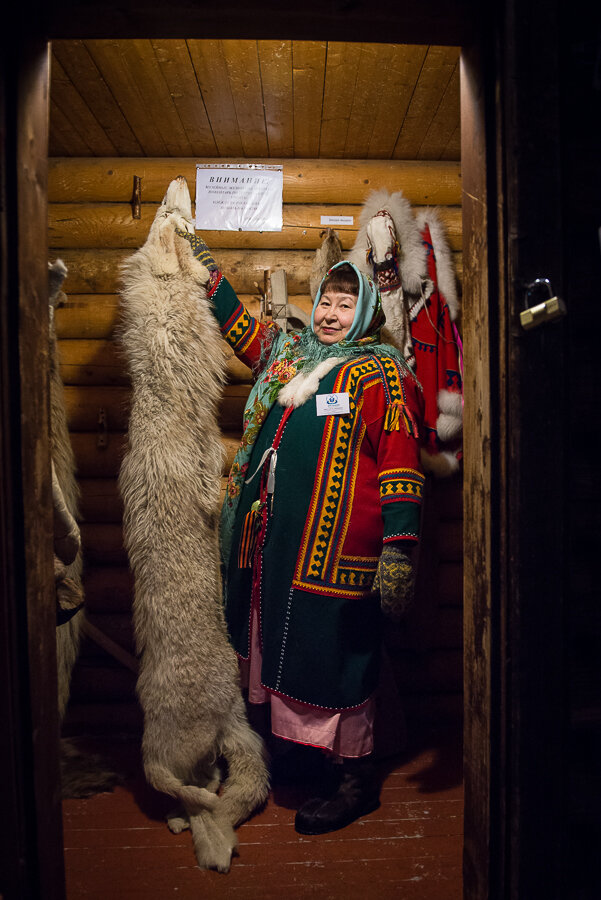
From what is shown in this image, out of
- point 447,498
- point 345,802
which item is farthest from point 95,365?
point 345,802

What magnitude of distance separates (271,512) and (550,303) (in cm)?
116

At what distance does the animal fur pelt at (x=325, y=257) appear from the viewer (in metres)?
2.29

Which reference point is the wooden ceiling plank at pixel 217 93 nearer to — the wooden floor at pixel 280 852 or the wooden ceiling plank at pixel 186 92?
the wooden ceiling plank at pixel 186 92

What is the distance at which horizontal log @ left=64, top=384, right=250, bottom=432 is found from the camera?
2504mm

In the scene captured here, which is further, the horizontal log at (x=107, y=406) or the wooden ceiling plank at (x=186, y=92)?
the horizontal log at (x=107, y=406)

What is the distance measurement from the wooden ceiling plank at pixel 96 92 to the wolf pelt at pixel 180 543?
1.66 feet

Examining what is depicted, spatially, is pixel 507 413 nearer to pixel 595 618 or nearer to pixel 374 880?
pixel 595 618

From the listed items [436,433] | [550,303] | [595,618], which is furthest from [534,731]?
[436,433]

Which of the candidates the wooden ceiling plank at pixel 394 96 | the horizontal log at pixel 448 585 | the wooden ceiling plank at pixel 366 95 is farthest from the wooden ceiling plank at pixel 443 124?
the horizontal log at pixel 448 585

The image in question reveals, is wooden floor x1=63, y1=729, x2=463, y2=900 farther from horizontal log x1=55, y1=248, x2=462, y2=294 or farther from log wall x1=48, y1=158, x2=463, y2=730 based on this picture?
horizontal log x1=55, y1=248, x2=462, y2=294

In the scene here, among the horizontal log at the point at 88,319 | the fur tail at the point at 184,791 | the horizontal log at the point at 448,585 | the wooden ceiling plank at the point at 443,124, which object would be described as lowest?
the fur tail at the point at 184,791

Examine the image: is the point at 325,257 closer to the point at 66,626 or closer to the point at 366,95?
the point at 366,95

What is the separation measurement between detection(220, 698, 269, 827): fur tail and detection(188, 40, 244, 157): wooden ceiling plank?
2.06m

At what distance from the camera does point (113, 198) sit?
2.48 m
